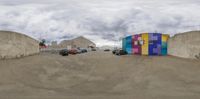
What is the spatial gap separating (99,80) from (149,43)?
19284 millimetres

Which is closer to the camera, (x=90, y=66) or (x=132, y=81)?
(x=132, y=81)

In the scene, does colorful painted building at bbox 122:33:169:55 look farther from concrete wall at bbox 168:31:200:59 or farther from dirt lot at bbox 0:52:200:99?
dirt lot at bbox 0:52:200:99

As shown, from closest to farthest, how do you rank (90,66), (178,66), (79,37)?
(178,66), (90,66), (79,37)

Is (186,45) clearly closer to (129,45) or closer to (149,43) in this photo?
(149,43)

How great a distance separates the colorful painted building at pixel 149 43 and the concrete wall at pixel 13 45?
16.0 m

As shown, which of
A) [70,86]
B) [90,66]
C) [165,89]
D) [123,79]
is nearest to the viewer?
[165,89]

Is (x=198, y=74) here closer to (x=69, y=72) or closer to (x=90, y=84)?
(x=90, y=84)

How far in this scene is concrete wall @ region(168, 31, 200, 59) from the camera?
32797 millimetres

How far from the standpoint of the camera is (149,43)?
44.4 m

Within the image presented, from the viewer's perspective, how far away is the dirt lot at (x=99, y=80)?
19672 millimetres

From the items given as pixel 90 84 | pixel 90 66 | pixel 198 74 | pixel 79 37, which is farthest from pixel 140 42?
pixel 79 37

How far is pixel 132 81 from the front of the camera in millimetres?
25375

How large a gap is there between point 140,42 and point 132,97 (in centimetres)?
2781

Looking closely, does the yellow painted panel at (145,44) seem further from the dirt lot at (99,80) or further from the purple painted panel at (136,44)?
the dirt lot at (99,80)
